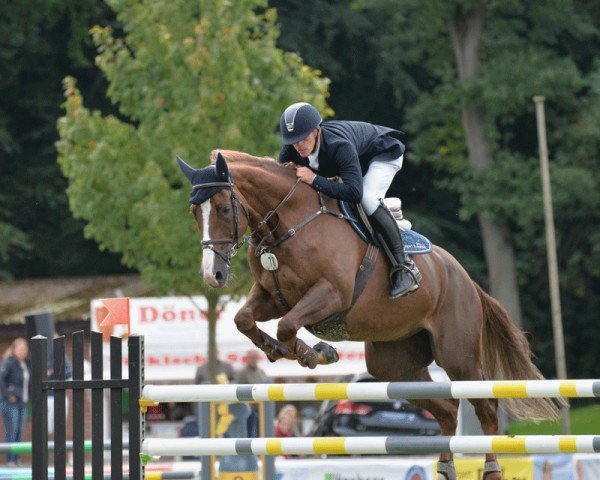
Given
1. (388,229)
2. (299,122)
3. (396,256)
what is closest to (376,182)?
(388,229)

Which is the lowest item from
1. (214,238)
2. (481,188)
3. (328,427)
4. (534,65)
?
(328,427)

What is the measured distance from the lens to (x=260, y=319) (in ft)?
20.9

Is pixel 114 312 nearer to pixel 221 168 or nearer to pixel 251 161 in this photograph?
pixel 221 168

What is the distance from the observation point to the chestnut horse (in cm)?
598

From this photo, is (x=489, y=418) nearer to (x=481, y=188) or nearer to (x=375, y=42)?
(x=481, y=188)

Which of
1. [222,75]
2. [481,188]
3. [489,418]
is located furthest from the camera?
[481,188]

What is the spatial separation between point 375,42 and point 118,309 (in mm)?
18368

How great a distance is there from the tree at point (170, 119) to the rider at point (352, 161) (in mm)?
7872

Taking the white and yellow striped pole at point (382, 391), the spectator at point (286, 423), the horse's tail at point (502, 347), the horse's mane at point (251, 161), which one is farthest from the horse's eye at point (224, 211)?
the spectator at point (286, 423)

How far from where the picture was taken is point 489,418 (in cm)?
698

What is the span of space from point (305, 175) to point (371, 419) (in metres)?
7.02

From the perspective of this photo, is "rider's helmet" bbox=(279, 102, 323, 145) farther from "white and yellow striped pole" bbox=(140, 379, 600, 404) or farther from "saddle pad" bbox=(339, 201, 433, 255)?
"white and yellow striped pole" bbox=(140, 379, 600, 404)

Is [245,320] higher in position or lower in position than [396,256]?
lower

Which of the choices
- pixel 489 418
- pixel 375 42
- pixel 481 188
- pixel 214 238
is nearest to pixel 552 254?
pixel 481 188
